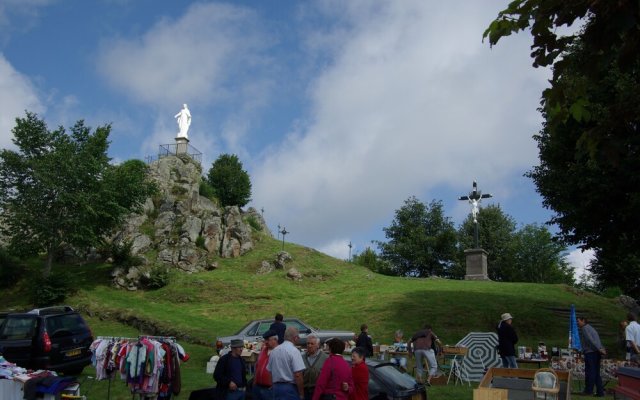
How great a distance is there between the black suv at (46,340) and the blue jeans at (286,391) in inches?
335

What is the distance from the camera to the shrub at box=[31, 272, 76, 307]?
28812 millimetres

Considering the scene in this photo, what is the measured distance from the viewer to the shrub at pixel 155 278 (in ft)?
106

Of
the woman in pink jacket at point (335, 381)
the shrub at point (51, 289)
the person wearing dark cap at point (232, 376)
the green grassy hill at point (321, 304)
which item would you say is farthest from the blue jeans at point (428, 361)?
the shrub at point (51, 289)

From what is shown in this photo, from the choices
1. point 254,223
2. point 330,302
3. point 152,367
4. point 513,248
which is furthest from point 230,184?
point 152,367

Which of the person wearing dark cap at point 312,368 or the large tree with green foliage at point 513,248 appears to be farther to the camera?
the large tree with green foliage at point 513,248

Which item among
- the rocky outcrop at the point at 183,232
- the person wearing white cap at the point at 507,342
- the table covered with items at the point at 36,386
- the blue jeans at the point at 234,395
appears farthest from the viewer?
the rocky outcrop at the point at 183,232

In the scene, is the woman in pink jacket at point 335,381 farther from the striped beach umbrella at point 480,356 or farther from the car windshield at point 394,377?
the striped beach umbrella at point 480,356

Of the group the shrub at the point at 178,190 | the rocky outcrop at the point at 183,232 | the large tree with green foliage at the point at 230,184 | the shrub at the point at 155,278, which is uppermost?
the large tree with green foliage at the point at 230,184

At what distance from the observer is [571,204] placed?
17891 mm

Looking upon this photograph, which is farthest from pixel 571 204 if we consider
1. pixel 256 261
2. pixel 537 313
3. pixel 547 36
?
pixel 256 261

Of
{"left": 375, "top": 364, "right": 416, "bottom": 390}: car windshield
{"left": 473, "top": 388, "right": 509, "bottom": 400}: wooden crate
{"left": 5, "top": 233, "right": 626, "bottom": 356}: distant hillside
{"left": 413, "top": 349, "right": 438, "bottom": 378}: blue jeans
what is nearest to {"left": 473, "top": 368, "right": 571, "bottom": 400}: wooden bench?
{"left": 473, "top": 388, "right": 509, "bottom": 400}: wooden crate

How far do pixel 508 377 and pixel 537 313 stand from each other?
1726cm

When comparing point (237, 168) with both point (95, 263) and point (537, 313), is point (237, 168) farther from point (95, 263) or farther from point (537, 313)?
point (537, 313)

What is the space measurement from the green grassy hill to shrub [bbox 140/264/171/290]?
22.4 inches
